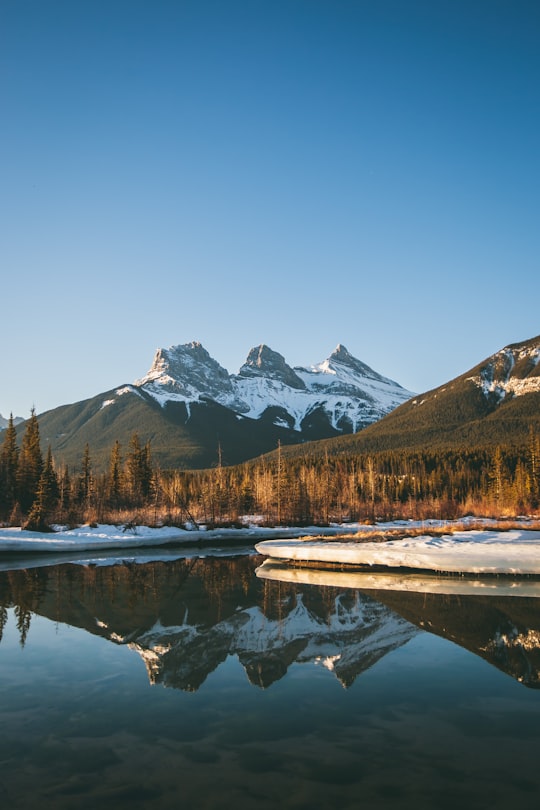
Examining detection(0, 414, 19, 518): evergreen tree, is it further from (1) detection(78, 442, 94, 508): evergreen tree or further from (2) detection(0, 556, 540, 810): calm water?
(2) detection(0, 556, 540, 810): calm water

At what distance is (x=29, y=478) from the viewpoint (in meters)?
64.8

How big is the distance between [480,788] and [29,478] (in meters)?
65.7

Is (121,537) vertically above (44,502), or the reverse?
(44,502)

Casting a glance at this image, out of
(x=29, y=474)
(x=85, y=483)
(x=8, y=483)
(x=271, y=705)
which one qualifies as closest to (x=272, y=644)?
(x=271, y=705)

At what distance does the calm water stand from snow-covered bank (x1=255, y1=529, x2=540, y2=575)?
18.7ft

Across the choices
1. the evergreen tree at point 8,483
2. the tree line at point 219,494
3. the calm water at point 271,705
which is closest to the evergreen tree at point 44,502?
the tree line at point 219,494

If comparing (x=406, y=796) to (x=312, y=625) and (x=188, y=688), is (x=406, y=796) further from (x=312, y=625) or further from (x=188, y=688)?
(x=312, y=625)

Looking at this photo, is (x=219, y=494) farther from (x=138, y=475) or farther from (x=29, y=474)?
(x=29, y=474)

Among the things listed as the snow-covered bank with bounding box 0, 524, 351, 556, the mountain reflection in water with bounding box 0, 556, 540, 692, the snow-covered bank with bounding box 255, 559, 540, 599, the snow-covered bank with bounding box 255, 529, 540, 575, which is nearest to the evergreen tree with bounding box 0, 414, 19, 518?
the snow-covered bank with bounding box 0, 524, 351, 556

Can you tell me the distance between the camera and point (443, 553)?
26875 millimetres

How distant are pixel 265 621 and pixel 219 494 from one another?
55.4m

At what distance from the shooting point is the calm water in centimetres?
746

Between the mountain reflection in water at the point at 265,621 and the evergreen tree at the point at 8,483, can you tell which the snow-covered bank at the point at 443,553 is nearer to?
the mountain reflection in water at the point at 265,621

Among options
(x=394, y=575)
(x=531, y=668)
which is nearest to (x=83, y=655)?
(x=531, y=668)
